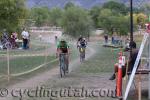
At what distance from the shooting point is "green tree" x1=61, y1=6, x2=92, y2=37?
333 feet

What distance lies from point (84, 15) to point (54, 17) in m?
30.4

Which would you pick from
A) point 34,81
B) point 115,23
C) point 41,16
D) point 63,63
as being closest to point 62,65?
point 63,63

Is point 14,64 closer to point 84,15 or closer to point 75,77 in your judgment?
point 75,77

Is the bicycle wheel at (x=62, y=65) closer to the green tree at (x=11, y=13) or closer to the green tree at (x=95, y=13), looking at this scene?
the green tree at (x=11, y=13)

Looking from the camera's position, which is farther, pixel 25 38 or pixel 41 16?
pixel 41 16

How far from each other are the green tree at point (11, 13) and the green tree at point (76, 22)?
236 feet

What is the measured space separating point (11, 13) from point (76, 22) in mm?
78366

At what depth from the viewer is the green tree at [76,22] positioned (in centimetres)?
10150

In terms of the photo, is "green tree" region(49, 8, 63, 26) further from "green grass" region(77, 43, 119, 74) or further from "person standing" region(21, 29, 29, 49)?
"green grass" region(77, 43, 119, 74)

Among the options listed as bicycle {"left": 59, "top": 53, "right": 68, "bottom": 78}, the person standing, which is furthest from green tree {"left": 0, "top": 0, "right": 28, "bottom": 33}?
the person standing

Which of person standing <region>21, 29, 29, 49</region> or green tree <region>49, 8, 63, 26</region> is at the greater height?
green tree <region>49, 8, 63, 26</region>

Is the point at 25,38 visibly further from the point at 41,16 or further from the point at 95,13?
the point at 95,13

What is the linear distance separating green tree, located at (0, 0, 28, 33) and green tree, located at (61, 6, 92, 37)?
71.8 meters

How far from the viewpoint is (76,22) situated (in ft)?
344
